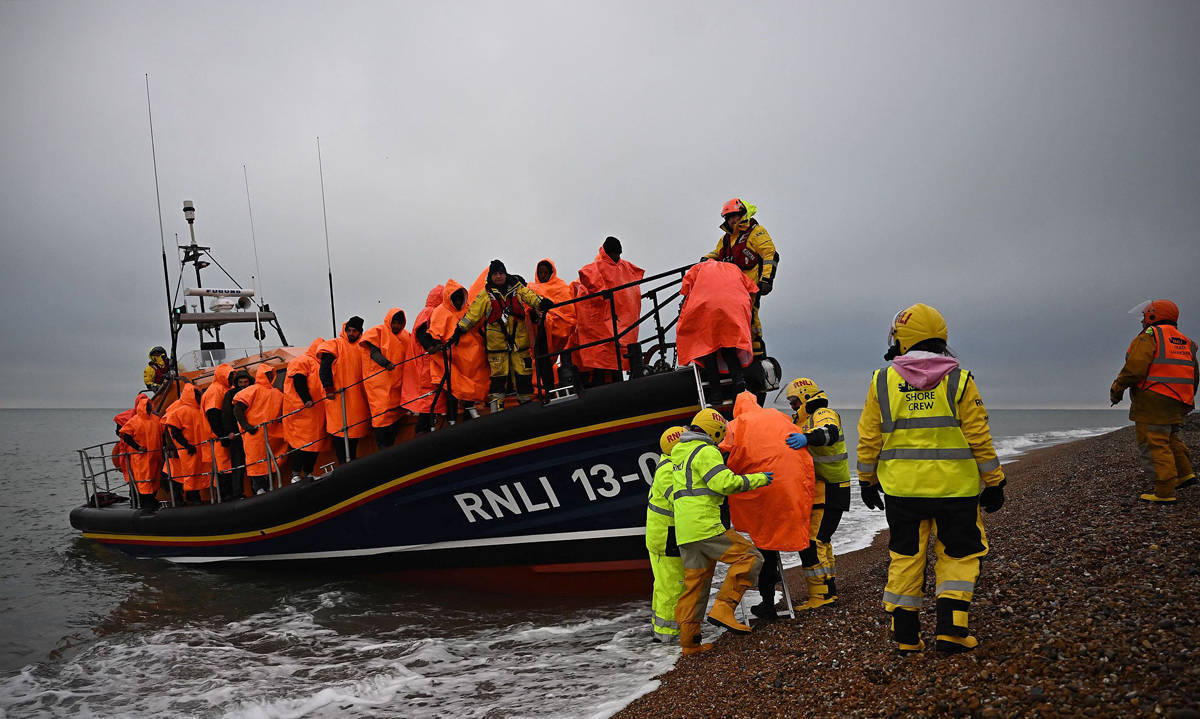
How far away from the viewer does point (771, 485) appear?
431cm

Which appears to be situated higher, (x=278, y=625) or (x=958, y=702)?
(x=958, y=702)

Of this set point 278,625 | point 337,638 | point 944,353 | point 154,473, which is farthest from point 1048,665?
point 154,473

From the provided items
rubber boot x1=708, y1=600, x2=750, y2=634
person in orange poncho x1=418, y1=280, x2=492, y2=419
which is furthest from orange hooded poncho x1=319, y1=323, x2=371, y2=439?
rubber boot x1=708, y1=600, x2=750, y2=634

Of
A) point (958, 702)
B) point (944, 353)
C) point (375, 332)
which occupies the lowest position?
point (958, 702)

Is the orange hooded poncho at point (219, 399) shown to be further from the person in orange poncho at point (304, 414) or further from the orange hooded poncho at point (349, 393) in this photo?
the orange hooded poncho at point (349, 393)

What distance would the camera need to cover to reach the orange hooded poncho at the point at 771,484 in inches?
168

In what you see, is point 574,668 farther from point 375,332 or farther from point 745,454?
point 375,332

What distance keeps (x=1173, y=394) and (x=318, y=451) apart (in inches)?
306

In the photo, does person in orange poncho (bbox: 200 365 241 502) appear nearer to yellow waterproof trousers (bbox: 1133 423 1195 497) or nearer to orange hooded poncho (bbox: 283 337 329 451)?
orange hooded poncho (bbox: 283 337 329 451)

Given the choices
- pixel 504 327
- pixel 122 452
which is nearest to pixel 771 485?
pixel 504 327

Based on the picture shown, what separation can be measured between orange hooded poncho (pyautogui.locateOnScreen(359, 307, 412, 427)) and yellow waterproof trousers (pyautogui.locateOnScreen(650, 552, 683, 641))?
10.8ft

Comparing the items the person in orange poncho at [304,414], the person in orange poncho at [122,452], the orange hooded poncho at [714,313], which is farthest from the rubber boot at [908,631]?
the person in orange poncho at [122,452]

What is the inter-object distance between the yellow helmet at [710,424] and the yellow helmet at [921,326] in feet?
4.55

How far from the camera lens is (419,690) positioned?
4.74 m
